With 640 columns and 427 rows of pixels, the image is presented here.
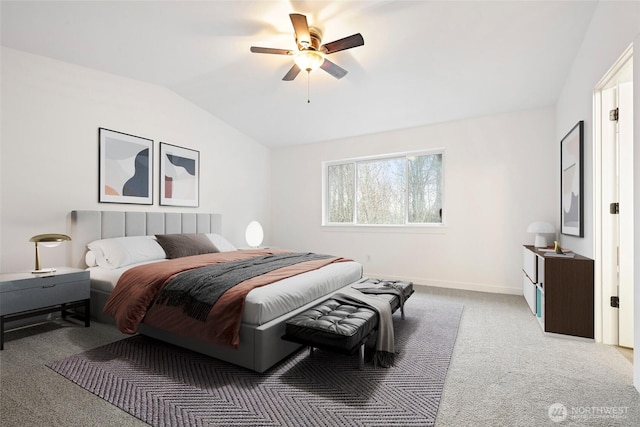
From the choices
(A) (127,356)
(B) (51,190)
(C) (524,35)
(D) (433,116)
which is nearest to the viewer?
(A) (127,356)

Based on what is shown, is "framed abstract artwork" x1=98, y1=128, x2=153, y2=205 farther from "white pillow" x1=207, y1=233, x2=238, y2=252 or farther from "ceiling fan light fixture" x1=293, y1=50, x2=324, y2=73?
"ceiling fan light fixture" x1=293, y1=50, x2=324, y2=73

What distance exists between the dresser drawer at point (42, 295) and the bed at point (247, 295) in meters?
0.18

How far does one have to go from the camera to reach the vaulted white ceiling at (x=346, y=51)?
2693 millimetres

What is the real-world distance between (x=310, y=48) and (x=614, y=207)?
285cm

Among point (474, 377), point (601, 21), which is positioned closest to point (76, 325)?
point (474, 377)

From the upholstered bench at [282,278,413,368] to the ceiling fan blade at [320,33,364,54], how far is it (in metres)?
2.12

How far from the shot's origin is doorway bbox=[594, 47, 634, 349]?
2547 mm

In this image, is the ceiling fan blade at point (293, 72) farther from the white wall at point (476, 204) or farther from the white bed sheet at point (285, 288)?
the white wall at point (476, 204)

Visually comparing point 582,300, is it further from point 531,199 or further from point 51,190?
point 51,190

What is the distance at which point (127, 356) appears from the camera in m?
2.38

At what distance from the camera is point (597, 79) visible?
261cm

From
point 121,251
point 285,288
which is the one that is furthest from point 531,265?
point 121,251

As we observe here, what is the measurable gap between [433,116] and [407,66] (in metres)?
1.22

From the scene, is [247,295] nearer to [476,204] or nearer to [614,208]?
[614,208]
